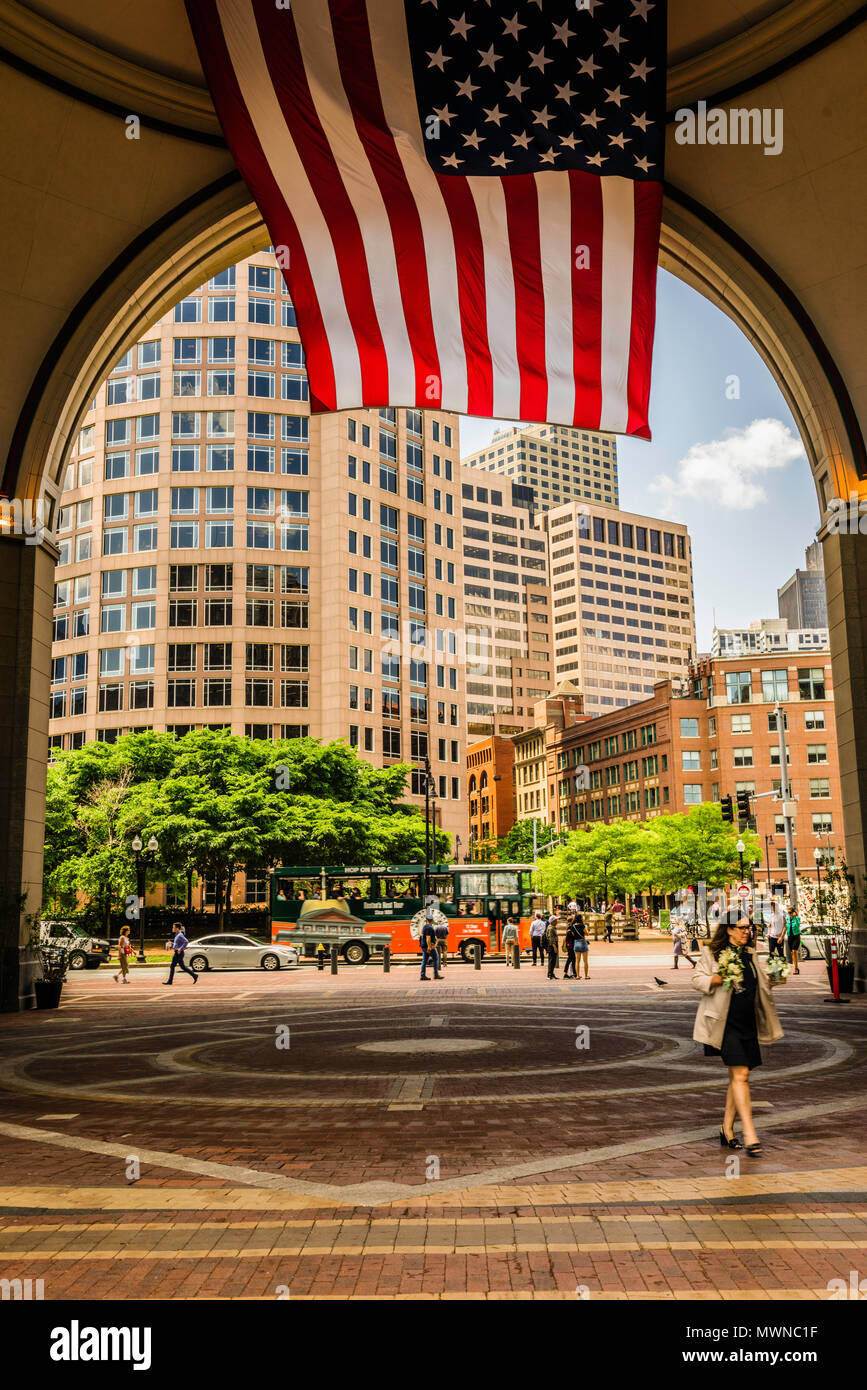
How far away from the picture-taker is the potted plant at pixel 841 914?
22.9m

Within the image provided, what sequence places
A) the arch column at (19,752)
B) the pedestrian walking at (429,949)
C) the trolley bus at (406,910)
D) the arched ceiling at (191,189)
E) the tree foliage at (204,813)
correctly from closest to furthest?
the arched ceiling at (191,189), the arch column at (19,752), the pedestrian walking at (429,949), the trolley bus at (406,910), the tree foliage at (204,813)

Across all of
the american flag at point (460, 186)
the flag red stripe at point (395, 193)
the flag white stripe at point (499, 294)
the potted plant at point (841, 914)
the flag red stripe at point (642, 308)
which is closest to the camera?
the flag red stripe at point (395, 193)

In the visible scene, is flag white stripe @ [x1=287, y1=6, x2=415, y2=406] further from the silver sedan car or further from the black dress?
the silver sedan car

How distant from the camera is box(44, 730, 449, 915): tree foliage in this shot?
58.8 meters

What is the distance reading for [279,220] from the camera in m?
17.8

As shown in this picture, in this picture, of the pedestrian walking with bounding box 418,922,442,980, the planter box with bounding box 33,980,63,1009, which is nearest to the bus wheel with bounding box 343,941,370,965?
the pedestrian walking with bounding box 418,922,442,980

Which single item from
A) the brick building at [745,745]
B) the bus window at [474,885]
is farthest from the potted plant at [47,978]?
the brick building at [745,745]

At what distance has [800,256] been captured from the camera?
22.4 meters

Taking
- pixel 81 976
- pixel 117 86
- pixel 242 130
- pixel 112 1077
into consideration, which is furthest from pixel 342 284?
pixel 81 976

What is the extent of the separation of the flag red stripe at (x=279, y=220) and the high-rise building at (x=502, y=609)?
155 meters

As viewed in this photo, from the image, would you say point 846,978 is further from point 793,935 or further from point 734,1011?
point 734,1011

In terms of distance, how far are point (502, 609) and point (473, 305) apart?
161353mm

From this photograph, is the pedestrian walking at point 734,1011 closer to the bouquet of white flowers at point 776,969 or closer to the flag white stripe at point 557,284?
the bouquet of white flowers at point 776,969

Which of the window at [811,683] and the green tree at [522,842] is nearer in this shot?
the window at [811,683]
